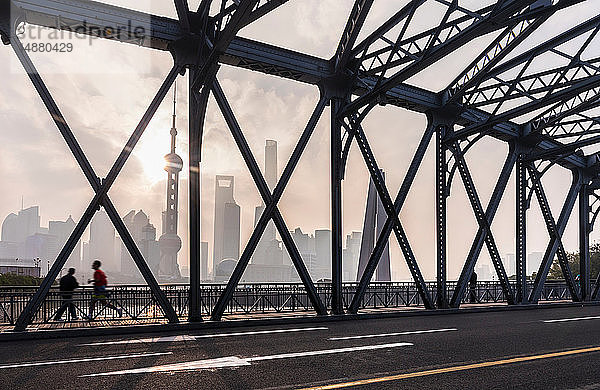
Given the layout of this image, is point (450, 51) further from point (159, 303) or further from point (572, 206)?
point (572, 206)

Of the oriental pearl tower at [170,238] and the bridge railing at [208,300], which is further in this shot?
the oriental pearl tower at [170,238]

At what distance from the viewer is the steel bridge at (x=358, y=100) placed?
13180 millimetres

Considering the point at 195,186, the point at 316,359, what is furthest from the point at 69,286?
the point at 316,359

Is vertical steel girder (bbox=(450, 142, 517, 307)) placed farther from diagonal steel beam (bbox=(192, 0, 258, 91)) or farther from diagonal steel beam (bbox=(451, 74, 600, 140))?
diagonal steel beam (bbox=(192, 0, 258, 91))

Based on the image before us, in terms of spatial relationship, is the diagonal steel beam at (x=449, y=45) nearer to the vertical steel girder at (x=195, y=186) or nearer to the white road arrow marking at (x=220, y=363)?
the vertical steel girder at (x=195, y=186)

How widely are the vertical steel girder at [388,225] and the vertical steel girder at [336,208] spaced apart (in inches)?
25.0

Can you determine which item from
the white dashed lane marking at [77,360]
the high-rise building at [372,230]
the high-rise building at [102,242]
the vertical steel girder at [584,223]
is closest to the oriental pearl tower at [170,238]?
the high-rise building at [102,242]

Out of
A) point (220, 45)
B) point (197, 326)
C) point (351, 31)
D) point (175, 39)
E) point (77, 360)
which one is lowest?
point (197, 326)

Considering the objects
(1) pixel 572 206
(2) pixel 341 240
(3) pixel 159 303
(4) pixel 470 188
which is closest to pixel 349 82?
(2) pixel 341 240

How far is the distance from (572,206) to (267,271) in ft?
306

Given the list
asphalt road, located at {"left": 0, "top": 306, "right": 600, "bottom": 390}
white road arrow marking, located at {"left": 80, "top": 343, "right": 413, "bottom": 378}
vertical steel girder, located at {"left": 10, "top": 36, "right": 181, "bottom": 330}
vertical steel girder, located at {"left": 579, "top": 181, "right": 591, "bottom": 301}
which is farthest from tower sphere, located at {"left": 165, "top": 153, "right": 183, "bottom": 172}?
white road arrow marking, located at {"left": 80, "top": 343, "right": 413, "bottom": 378}

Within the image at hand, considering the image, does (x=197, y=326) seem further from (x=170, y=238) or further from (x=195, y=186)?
(x=170, y=238)

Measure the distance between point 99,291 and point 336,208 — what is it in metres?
7.35

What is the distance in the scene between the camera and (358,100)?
1708cm
